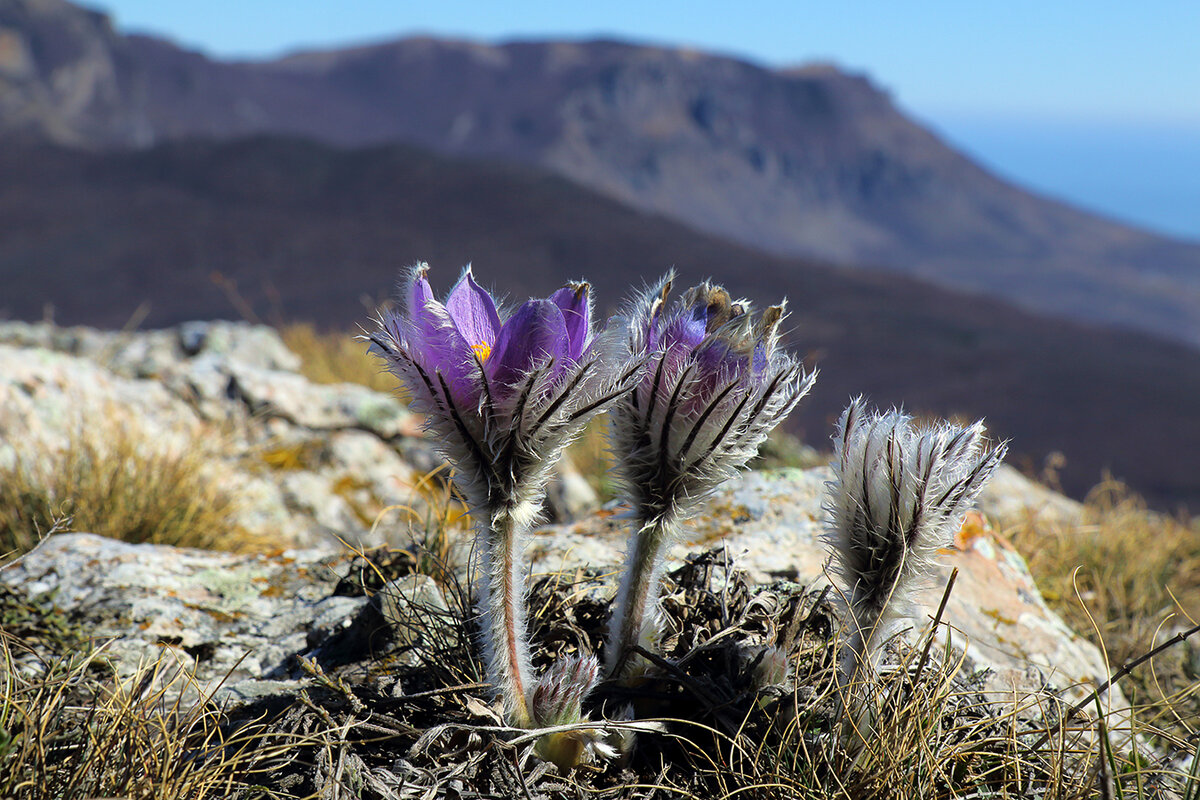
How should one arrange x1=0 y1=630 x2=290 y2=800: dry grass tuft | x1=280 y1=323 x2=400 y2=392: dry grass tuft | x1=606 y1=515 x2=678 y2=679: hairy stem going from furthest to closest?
x1=280 y1=323 x2=400 y2=392: dry grass tuft < x1=606 y1=515 x2=678 y2=679: hairy stem < x1=0 y1=630 x2=290 y2=800: dry grass tuft

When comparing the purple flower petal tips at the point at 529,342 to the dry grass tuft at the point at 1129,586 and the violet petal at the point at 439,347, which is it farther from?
the dry grass tuft at the point at 1129,586

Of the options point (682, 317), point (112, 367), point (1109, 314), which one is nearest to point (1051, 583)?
point (682, 317)

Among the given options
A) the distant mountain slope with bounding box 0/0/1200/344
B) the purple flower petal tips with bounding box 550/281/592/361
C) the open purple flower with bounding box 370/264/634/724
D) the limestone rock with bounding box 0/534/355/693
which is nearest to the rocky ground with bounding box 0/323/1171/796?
the limestone rock with bounding box 0/534/355/693

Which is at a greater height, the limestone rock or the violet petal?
the violet petal

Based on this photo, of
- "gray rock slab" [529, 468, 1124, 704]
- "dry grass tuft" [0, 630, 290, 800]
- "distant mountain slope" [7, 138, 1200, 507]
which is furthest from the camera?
"distant mountain slope" [7, 138, 1200, 507]

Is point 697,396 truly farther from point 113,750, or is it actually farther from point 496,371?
point 113,750

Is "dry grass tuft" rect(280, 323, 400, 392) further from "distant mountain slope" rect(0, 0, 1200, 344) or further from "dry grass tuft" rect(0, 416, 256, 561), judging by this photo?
"distant mountain slope" rect(0, 0, 1200, 344)

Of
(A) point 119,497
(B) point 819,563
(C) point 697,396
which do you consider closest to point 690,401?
(C) point 697,396

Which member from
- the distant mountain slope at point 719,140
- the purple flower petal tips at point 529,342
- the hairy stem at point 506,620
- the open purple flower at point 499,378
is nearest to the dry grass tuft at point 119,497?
the hairy stem at point 506,620
